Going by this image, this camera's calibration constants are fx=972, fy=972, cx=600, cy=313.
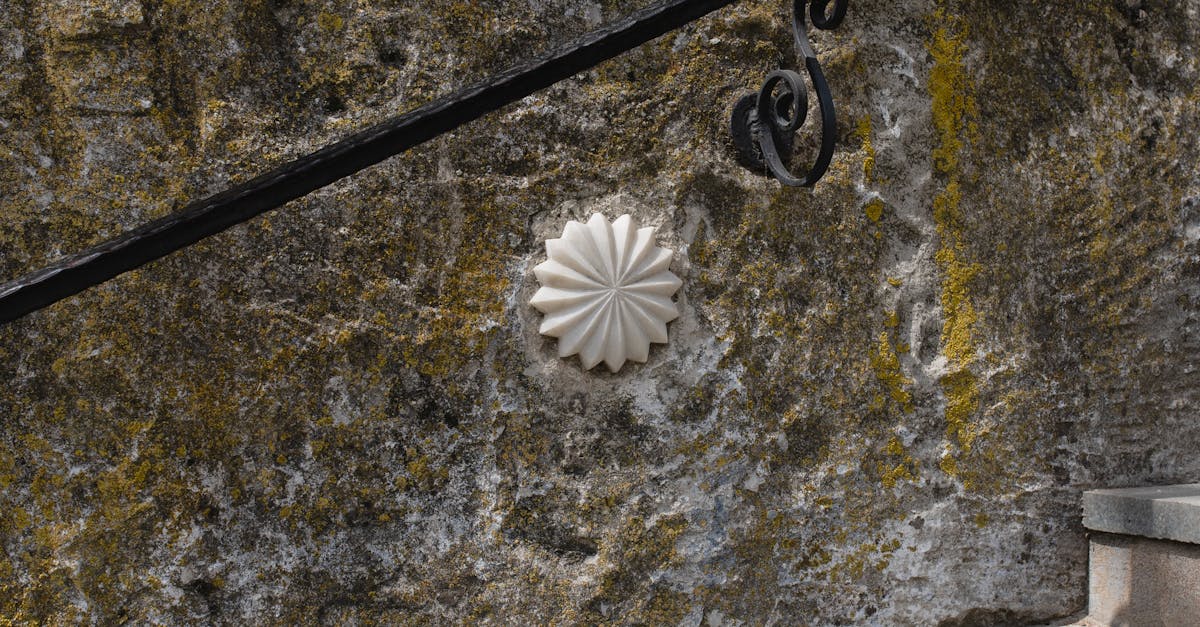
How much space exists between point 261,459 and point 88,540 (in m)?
0.24

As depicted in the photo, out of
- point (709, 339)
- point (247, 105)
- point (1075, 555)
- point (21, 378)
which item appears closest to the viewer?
point (21, 378)

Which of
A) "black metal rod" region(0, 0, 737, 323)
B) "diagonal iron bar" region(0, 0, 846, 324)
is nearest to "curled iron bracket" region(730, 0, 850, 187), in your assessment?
"diagonal iron bar" region(0, 0, 846, 324)

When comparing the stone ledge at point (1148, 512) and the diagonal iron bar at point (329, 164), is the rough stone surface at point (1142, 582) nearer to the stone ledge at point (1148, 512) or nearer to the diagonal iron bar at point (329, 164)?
the stone ledge at point (1148, 512)

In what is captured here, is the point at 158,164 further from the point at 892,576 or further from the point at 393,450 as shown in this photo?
the point at 892,576

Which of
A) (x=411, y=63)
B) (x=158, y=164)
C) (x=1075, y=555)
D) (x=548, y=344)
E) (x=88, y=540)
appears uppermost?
(x=411, y=63)

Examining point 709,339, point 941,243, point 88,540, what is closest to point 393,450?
point 88,540

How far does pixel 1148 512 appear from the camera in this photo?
1.58 m

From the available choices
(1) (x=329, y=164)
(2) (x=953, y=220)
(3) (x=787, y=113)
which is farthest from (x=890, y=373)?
(1) (x=329, y=164)

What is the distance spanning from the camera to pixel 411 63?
146cm

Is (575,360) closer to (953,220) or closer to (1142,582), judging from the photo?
(953,220)

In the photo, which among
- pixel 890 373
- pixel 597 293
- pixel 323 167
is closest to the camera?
pixel 323 167

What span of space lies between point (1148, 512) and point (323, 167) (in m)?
1.38

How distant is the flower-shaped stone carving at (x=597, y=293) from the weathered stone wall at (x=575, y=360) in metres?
0.04

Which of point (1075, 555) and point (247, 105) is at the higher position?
point (247, 105)
